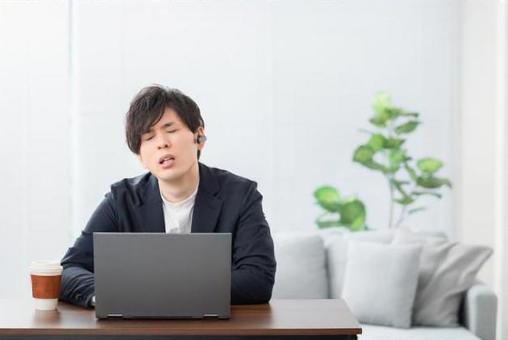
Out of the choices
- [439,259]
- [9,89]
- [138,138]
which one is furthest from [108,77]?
[138,138]

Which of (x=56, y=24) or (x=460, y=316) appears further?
(x=56, y=24)

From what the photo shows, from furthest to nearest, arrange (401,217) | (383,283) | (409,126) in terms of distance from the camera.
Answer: (401,217)
(409,126)
(383,283)

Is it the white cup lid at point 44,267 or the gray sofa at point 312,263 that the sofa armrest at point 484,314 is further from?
the white cup lid at point 44,267

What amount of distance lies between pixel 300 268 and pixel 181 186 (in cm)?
219

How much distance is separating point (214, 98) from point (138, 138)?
3.39m

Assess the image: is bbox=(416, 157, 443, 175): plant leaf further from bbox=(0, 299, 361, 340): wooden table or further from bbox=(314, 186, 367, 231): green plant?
bbox=(0, 299, 361, 340): wooden table

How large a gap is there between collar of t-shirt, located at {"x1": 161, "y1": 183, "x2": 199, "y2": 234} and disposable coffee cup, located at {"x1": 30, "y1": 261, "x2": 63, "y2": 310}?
1.27ft

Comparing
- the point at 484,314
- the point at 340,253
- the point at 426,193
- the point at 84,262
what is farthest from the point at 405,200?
the point at 84,262

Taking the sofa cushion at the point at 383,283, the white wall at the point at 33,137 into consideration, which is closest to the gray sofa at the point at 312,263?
the sofa cushion at the point at 383,283

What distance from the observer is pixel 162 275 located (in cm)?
229

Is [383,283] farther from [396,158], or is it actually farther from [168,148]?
[168,148]

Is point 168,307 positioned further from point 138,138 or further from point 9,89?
point 9,89

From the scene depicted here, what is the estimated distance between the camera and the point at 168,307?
7.57 feet

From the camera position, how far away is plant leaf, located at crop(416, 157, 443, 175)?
Result: 5508 mm
